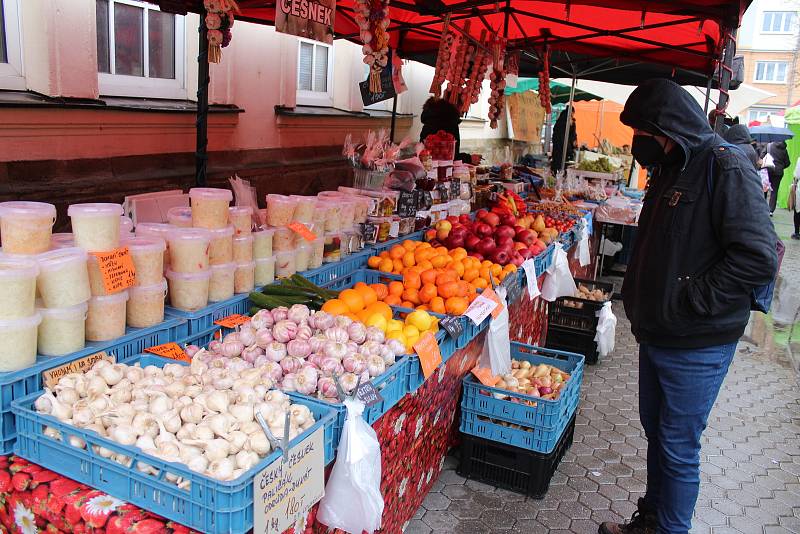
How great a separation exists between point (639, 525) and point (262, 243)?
7.74 feet

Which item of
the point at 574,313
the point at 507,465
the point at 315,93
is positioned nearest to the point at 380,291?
the point at 507,465

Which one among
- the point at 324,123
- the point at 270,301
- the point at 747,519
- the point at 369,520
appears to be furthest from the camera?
the point at 324,123

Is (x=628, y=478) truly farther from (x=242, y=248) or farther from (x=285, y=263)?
(x=242, y=248)

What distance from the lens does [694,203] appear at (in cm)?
266

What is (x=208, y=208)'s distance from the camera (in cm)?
280

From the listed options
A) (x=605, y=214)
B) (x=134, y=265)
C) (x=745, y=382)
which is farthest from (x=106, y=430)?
(x=605, y=214)

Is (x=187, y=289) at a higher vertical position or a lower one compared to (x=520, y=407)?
higher

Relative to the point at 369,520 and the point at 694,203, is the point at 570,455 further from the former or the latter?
the point at 369,520

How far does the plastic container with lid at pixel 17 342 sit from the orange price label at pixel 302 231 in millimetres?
1389

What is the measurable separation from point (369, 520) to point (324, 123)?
7.16 meters

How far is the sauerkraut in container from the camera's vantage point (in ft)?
6.35

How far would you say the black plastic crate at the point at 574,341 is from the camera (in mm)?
5789

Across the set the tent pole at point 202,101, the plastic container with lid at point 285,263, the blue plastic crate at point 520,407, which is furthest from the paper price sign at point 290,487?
the tent pole at point 202,101

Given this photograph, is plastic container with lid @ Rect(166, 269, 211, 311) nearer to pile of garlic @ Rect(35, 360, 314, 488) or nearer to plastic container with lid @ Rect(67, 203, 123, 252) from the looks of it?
plastic container with lid @ Rect(67, 203, 123, 252)
